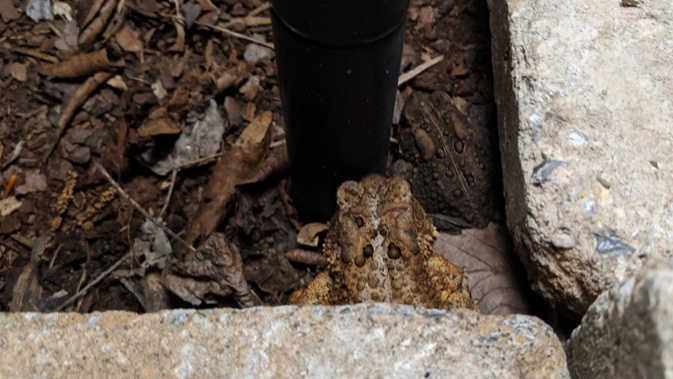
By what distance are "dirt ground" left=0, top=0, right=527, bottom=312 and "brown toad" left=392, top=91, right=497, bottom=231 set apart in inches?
2.7

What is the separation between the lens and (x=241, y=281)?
1.78 metres

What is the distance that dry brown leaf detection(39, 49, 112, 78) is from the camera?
7.27 ft

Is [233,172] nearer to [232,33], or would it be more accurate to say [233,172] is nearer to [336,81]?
[232,33]

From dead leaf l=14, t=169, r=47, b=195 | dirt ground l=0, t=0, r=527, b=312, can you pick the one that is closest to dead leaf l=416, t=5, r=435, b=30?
dirt ground l=0, t=0, r=527, b=312

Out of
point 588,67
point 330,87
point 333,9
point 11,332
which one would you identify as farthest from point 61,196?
point 588,67

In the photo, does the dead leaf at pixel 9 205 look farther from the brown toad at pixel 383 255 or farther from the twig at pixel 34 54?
the brown toad at pixel 383 255

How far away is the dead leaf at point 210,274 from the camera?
1.77 meters

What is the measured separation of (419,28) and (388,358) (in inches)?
57.7

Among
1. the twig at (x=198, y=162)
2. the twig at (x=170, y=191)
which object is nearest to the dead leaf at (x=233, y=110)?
the twig at (x=198, y=162)

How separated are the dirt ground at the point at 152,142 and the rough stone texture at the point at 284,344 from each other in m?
0.54

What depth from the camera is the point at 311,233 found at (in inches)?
79.5

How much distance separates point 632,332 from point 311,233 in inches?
47.3

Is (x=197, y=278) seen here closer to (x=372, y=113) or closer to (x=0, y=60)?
(x=372, y=113)

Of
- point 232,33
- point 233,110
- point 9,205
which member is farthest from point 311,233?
point 9,205
